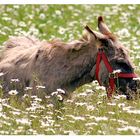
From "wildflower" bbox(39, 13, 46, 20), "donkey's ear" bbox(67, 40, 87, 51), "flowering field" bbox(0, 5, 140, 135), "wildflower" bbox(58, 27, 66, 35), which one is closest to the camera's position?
"flowering field" bbox(0, 5, 140, 135)

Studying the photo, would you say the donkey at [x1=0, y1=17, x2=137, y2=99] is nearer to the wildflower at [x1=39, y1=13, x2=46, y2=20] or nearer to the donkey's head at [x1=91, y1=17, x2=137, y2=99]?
the donkey's head at [x1=91, y1=17, x2=137, y2=99]

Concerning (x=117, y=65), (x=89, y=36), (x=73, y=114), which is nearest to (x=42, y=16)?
(x=89, y=36)

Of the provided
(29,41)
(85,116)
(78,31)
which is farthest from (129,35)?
(85,116)

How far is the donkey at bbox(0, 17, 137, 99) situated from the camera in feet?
40.4

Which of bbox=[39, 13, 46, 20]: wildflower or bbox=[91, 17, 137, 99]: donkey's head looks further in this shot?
bbox=[39, 13, 46, 20]: wildflower

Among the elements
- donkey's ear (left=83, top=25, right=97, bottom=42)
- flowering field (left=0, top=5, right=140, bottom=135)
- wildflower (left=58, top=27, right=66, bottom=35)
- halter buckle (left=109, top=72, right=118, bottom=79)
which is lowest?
flowering field (left=0, top=5, right=140, bottom=135)

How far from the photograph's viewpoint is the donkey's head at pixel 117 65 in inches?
483

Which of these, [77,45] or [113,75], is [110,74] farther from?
[77,45]

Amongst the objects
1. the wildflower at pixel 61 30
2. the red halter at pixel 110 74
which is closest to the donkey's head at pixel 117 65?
the red halter at pixel 110 74

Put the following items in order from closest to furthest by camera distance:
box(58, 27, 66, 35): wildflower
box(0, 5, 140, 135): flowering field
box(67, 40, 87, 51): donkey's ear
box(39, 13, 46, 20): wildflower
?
1. box(0, 5, 140, 135): flowering field
2. box(67, 40, 87, 51): donkey's ear
3. box(58, 27, 66, 35): wildflower
4. box(39, 13, 46, 20): wildflower

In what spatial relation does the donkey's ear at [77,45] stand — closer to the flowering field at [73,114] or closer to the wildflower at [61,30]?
the flowering field at [73,114]

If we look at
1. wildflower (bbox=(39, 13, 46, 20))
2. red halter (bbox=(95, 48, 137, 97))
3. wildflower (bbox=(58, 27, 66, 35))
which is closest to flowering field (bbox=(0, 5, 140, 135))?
red halter (bbox=(95, 48, 137, 97))

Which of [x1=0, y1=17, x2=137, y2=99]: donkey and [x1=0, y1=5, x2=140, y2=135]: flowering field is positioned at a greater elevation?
[x1=0, y1=17, x2=137, y2=99]: donkey

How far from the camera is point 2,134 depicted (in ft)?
34.1
